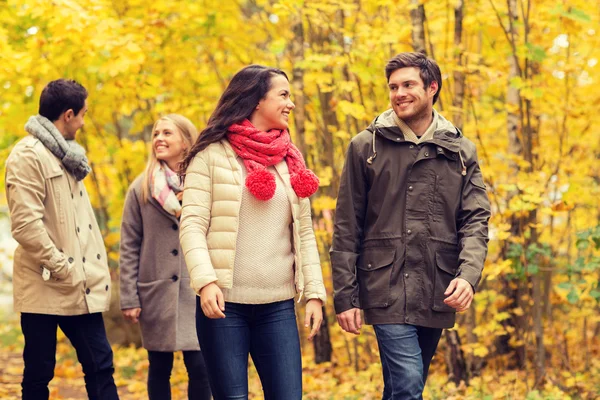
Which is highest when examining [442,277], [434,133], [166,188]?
[434,133]

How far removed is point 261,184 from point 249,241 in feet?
0.82

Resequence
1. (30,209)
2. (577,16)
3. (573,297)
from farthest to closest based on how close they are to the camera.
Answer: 1. (573,297)
2. (577,16)
3. (30,209)

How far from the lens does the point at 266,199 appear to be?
11.0 ft

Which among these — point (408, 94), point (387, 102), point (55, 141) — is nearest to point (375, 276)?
point (408, 94)

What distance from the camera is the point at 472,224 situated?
3.74 meters

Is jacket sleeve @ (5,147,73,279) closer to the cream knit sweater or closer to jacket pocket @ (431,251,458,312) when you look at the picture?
the cream knit sweater

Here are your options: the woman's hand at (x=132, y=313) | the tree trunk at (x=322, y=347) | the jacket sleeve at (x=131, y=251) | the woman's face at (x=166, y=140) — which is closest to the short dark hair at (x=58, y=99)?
the woman's face at (x=166, y=140)

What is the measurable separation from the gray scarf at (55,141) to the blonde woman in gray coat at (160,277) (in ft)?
1.81

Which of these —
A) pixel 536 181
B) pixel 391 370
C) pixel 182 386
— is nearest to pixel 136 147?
pixel 182 386

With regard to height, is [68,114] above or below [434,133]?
above

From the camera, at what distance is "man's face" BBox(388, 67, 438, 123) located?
12.4 feet

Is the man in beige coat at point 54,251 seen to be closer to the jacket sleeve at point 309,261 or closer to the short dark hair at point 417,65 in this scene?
the jacket sleeve at point 309,261

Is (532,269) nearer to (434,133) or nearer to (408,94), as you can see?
(434,133)

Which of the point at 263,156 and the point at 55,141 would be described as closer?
the point at 263,156
